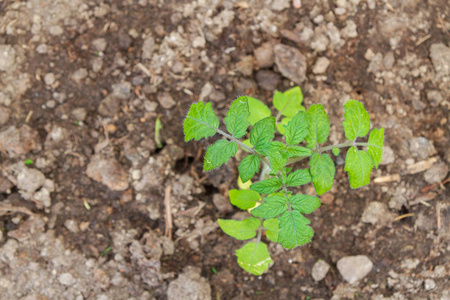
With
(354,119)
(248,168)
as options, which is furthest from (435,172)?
(248,168)

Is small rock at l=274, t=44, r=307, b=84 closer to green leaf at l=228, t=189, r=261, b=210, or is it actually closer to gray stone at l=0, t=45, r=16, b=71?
green leaf at l=228, t=189, r=261, b=210

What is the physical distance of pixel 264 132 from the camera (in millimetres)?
1770

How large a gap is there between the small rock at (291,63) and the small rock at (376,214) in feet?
3.43

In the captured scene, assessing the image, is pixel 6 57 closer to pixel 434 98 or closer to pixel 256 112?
pixel 256 112

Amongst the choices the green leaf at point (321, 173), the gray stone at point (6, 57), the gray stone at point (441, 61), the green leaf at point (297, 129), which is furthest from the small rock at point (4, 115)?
the gray stone at point (441, 61)

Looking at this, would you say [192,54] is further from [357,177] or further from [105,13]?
[357,177]

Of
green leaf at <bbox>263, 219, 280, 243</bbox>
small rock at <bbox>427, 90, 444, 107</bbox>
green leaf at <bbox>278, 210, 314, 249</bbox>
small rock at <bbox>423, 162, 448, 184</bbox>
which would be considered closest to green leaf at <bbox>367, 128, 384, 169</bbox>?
green leaf at <bbox>278, 210, 314, 249</bbox>

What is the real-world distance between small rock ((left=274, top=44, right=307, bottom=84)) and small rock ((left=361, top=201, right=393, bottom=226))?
105 cm

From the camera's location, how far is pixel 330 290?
106 inches

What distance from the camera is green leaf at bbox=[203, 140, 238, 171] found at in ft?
5.72

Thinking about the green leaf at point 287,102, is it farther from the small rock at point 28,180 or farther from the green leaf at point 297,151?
the small rock at point 28,180

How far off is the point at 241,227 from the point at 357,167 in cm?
77

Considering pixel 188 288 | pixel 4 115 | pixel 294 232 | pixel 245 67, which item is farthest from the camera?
pixel 245 67

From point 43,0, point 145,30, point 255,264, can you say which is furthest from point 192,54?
point 255,264
